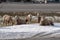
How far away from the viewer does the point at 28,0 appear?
22078mm

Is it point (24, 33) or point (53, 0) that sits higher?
point (24, 33)

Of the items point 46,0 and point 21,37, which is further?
point 46,0

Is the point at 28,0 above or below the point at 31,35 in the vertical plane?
below

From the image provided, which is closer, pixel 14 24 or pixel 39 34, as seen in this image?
pixel 39 34

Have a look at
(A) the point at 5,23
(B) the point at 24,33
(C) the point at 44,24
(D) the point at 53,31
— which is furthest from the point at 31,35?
(A) the point at 5,23

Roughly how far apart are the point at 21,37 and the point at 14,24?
5.50 ft

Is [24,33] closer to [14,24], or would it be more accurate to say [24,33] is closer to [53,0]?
[14,24]

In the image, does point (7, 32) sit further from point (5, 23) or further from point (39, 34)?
point (5, 23)

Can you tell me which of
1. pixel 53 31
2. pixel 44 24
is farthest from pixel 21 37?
pixel 44 24

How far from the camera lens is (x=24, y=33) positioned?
477 centimetres

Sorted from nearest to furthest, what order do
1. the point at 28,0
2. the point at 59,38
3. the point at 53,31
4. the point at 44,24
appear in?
the point at 59,38 < the point at 53,31 < the point at 44,24 < the point at 28,0

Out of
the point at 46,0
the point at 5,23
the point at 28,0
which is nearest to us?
the point at 5,23

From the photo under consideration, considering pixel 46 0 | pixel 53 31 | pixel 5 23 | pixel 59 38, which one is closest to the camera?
pixel 59 38

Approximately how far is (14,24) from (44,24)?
35.2 inches
